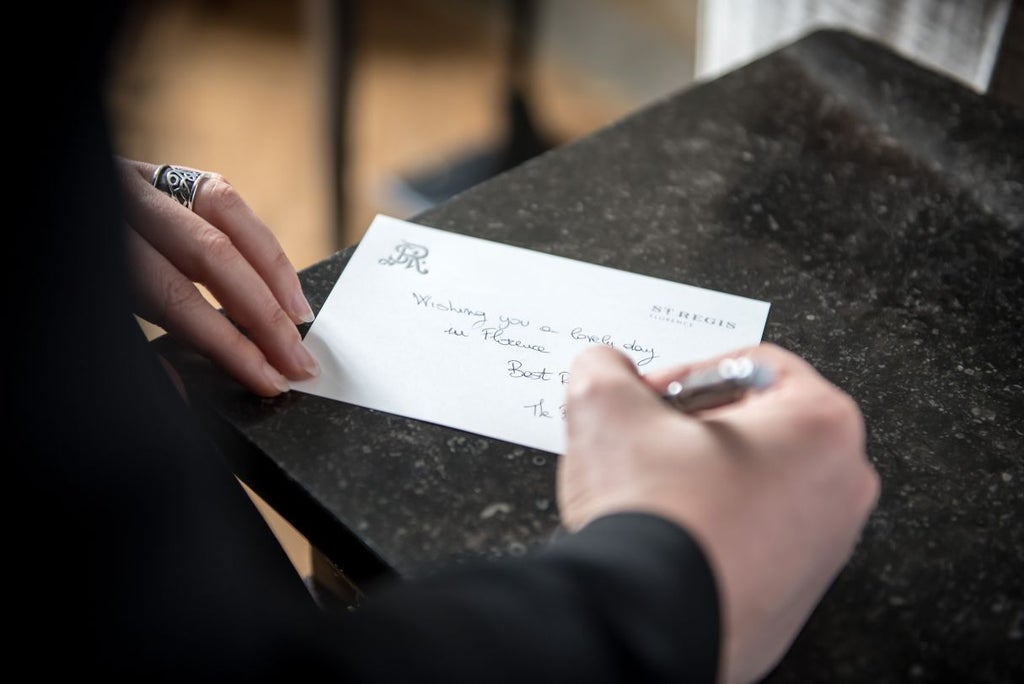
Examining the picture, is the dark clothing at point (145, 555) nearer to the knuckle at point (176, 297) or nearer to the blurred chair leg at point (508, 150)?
the knuckle at point (176, 297)

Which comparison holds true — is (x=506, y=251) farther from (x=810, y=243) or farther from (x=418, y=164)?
(x=418, y=164)

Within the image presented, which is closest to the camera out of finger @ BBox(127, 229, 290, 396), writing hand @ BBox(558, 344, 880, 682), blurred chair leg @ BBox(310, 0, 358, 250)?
writing hand @ BBox(558, 344, 880, 682)

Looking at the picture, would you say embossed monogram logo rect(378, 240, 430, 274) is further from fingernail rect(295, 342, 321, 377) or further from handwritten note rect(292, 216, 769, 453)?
fingernail rect(295, 342, 321, 377)

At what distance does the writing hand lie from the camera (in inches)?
17.0

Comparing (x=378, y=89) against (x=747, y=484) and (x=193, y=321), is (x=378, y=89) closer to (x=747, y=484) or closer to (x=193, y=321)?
(x=193, y=321)

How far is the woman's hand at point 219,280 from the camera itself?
1.91ft

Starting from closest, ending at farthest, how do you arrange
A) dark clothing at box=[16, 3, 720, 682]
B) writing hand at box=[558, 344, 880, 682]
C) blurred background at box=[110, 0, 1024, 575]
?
1. dark clothing at box=[16, 3, 720, 682]
2. writing hand at box=[558, 344, 880, 682]
3. blurred background at box=[110, 0, 1024, 575]

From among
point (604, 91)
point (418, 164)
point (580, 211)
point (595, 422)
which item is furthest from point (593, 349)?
point (604, 91)

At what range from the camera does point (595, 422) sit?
0.48 metres

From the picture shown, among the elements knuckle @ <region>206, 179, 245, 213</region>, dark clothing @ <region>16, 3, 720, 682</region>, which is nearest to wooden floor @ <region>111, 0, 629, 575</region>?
knuckle @ <region>206, 179, 245, 213</region>

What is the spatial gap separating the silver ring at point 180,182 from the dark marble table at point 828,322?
9cm

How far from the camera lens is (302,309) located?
640mm

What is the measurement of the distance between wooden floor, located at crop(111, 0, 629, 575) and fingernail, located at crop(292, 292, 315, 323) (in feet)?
3.78

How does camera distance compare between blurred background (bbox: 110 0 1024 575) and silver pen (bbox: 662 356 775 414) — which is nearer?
silver pen (bbox: 662 356 775 414)
